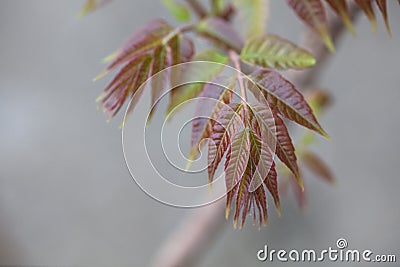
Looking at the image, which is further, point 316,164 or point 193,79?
point 316,164

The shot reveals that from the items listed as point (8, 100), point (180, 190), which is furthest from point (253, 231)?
point (180, 190)

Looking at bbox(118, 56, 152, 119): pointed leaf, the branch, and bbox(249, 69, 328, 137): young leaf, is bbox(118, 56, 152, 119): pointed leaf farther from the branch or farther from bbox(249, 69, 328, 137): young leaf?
the branch

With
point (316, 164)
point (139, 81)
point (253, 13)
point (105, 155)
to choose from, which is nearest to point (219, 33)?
point (253, 13)

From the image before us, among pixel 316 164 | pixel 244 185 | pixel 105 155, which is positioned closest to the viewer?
pixel 244 185

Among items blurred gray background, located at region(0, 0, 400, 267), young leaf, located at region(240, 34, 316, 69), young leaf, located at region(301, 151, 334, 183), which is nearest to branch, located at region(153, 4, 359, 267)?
young leaf, located at region(301, 151, 334, 183)

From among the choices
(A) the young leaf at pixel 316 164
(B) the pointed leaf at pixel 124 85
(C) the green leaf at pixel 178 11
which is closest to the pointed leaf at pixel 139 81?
(B) the pointed leaf at pixel 124 85

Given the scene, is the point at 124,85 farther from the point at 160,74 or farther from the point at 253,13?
the point at 253,13

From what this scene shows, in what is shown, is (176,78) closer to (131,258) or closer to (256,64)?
(256,64)
